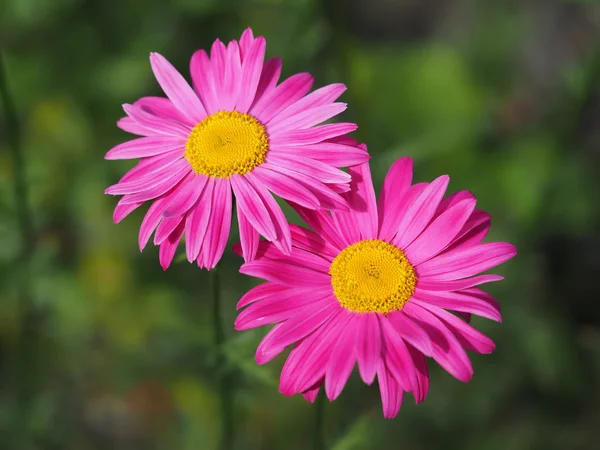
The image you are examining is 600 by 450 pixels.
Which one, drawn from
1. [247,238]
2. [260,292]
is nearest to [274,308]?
[260,292]

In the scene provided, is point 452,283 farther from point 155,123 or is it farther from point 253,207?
point 155,123

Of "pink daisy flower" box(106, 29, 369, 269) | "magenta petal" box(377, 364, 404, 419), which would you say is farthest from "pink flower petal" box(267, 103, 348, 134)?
"magenta petal" box(377, 364, 404, 419)

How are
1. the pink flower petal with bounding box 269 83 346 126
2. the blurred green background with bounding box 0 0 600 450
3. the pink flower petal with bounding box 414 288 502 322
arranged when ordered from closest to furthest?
the pink flower petal with bounding box 414 288 502 322
the pink flower petal with bounding box 269 83 346 126
the blurred green background with bounding box 0 0 600 450

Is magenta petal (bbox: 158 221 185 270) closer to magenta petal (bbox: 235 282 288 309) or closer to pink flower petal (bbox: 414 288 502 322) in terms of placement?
magenta petal (bbox: 235 282 288 309)

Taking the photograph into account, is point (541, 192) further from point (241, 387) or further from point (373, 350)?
point (373, 350)

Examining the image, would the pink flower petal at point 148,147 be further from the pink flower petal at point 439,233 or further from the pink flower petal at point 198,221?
the pink flower petal at point 439,233

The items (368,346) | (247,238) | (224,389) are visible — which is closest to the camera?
(368,346)
